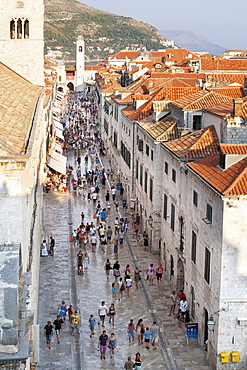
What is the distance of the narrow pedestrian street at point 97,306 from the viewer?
23266 mm

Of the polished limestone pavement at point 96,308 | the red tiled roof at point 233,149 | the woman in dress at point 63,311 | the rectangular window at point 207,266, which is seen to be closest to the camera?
the polished limestone pavement at point 96,308

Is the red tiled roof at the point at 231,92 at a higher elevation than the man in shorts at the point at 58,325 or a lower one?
higher

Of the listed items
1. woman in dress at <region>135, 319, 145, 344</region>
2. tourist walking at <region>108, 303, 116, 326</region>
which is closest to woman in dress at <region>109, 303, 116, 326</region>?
tourist walking at <region>108, 303, 116, 326</region>

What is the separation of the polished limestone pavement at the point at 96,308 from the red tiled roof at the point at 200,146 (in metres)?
6.79

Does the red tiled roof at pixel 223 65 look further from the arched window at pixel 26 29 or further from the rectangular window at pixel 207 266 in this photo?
the rectangular window at pixel 207 266

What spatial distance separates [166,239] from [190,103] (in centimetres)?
748

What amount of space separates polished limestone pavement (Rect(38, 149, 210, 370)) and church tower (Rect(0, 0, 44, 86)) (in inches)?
434

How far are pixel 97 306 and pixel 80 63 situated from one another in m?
160

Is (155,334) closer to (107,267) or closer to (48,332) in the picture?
(48,332)

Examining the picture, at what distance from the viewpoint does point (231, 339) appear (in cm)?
2205

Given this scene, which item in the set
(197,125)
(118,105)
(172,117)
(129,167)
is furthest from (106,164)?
(197,125)

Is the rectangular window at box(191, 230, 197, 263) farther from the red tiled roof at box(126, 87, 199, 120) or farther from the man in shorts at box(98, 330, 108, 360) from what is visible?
the red tiled roof at box(126, 87, 199, 120)

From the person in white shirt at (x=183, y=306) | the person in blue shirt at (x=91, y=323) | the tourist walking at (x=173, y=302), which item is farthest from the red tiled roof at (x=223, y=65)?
the person in blue shirt at (x=91, y=323)

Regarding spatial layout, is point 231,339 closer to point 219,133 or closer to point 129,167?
point 219,133
